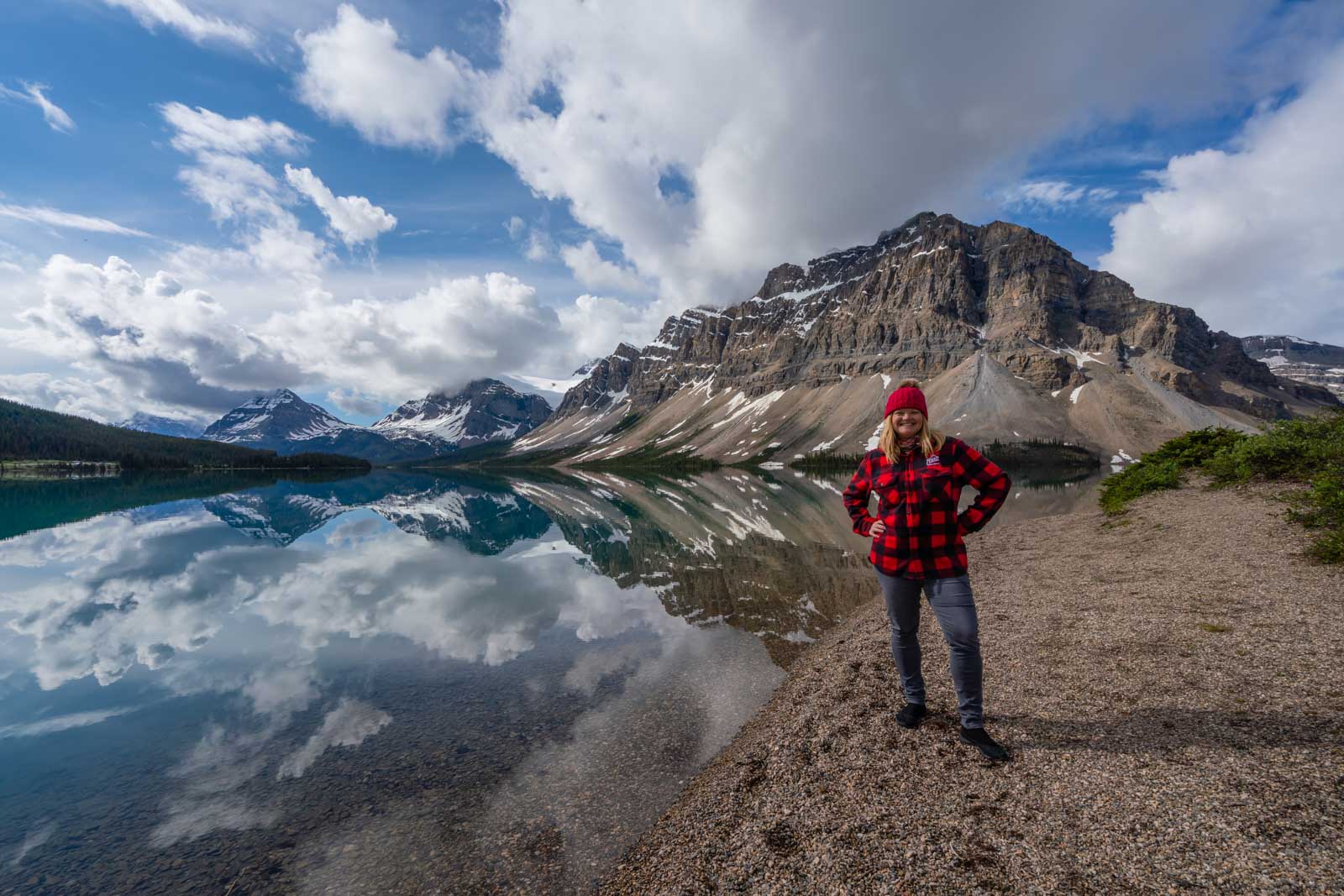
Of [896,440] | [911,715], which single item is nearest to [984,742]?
[911,715]

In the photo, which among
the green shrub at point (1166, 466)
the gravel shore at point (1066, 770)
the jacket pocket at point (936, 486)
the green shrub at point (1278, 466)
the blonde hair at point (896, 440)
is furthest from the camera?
the green shrub at point (1166, 466)

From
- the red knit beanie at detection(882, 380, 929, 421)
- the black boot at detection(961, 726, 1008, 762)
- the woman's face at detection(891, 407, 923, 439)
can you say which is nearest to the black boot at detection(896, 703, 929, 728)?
the black boot at detection(961, 726, 1008, 762)

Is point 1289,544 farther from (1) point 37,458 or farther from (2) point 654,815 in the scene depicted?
(1) point 37,458

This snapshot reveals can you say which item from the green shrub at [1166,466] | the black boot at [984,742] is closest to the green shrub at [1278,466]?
the green shrub at [1166,466]

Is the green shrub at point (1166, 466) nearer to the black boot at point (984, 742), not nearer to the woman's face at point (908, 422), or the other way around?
the black boot at point (984, 742)

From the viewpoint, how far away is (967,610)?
665cm

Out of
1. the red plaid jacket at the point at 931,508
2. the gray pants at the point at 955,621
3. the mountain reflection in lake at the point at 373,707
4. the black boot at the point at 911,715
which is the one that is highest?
the red plaid jacket at the point at 931,508

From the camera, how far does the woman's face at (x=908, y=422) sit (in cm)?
699

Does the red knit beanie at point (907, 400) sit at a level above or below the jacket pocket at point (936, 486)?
above

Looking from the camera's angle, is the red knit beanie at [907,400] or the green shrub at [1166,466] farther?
the green shrub at [1166,466]

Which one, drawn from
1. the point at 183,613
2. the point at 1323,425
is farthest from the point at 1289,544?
the point at 183,613

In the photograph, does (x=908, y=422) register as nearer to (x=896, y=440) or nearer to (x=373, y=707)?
(x=896, y=440)

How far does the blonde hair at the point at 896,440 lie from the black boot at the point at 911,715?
370 cm

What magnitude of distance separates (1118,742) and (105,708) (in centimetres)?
1897
